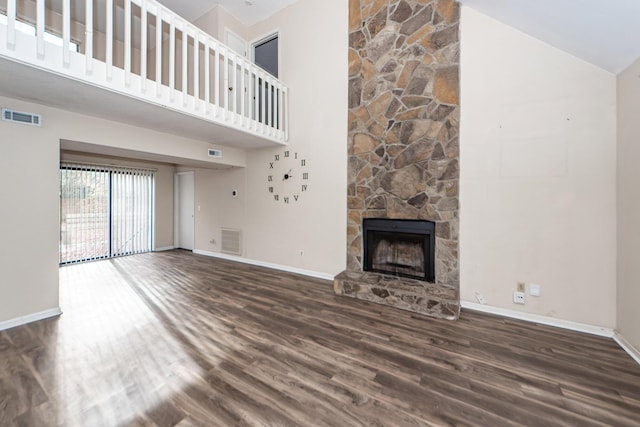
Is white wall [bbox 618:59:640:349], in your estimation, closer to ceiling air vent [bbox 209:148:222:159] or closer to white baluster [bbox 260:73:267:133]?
white baluster [bbox 260:73:267:133]

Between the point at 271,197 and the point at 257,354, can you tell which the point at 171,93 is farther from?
the point at 257,354

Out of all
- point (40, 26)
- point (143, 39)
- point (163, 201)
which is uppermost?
point (143, 39)

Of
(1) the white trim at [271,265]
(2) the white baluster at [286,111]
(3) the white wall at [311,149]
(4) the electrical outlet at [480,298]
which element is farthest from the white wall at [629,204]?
(2) the white baluster at [286,111]

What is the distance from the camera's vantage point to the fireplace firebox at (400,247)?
3412 millimetres

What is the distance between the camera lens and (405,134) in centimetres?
353

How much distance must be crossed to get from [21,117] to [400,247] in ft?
15.5

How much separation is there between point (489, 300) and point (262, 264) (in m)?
3.86

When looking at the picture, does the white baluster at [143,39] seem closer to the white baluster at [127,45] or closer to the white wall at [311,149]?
the white baluster at [127,45]

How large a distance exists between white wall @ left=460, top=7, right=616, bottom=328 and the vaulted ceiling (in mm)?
154

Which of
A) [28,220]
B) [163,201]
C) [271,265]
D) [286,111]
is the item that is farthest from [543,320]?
[163,201]

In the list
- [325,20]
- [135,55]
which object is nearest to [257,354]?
[325,20]

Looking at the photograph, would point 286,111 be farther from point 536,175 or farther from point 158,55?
point 536,175

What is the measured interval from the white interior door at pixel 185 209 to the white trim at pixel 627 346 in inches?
295

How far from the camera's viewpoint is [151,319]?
2.81 metres
